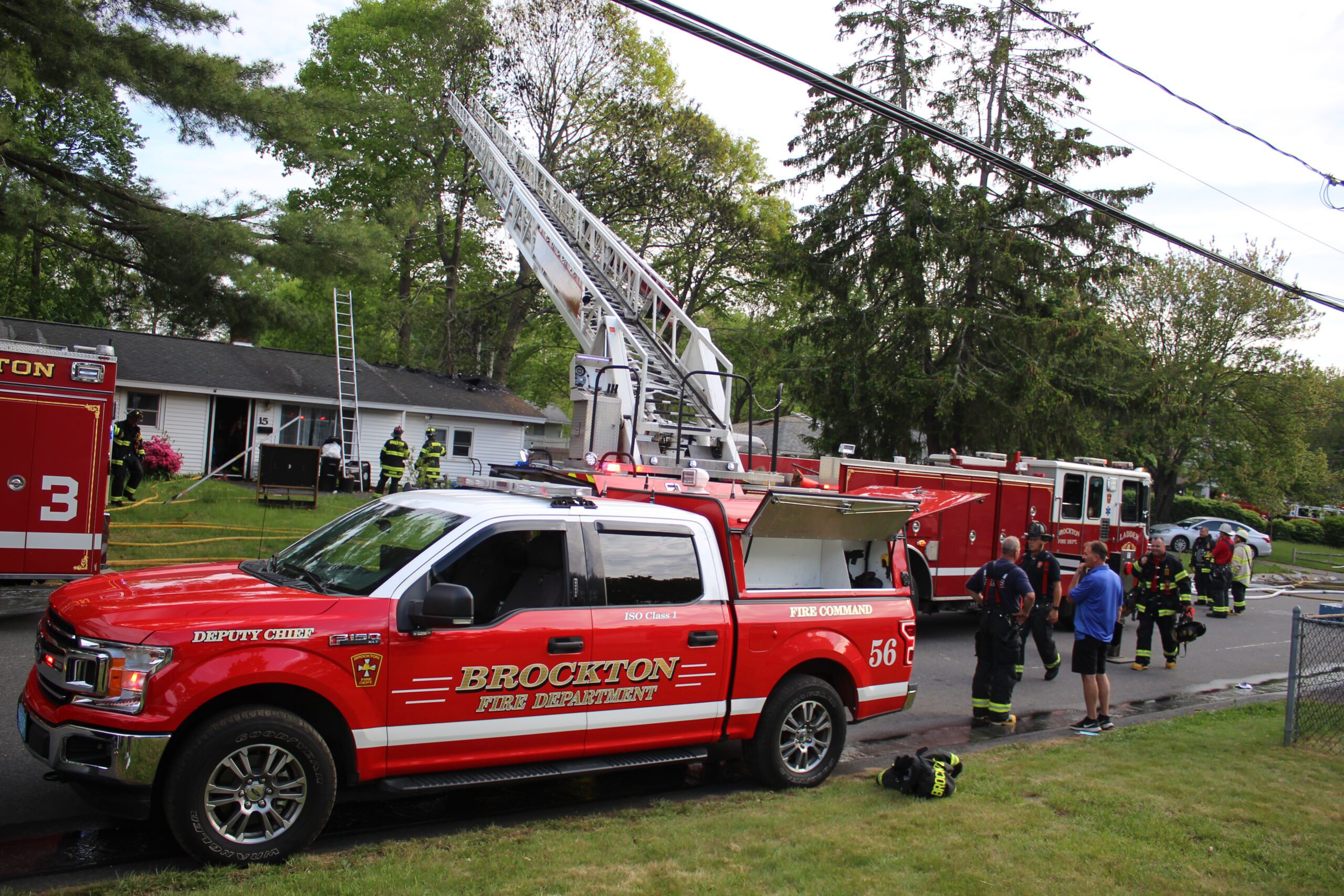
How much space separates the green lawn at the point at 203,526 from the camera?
12.3 m

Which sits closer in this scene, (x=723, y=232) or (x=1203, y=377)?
(x=723, y=232)

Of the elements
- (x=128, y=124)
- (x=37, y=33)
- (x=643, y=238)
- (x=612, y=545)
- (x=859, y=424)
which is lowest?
(x=612, y=545)

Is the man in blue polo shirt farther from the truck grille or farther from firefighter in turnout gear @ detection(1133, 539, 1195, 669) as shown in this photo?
the truck grille

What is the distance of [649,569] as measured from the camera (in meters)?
5.42

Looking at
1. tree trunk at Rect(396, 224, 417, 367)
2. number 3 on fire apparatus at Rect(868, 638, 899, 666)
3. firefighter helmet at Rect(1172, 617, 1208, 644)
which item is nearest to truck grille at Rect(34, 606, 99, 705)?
number 3 on fire apparatus at Rect(868, 638, 899, 666)

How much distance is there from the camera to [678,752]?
552 cm

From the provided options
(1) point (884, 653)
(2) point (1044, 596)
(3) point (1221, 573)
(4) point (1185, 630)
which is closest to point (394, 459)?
(2) point (1044, 596)

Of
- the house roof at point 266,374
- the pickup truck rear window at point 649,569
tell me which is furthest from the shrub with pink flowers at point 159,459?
the pickup truck rear window at point 649,569

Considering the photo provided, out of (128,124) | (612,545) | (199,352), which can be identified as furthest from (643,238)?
(612,545)

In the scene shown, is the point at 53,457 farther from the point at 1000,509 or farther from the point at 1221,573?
the point at 1221,573

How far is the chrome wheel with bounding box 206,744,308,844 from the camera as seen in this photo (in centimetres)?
409

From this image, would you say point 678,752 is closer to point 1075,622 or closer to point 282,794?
point 282,794

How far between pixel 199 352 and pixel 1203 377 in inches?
1386

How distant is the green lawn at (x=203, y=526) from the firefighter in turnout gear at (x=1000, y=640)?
9.48 meters
